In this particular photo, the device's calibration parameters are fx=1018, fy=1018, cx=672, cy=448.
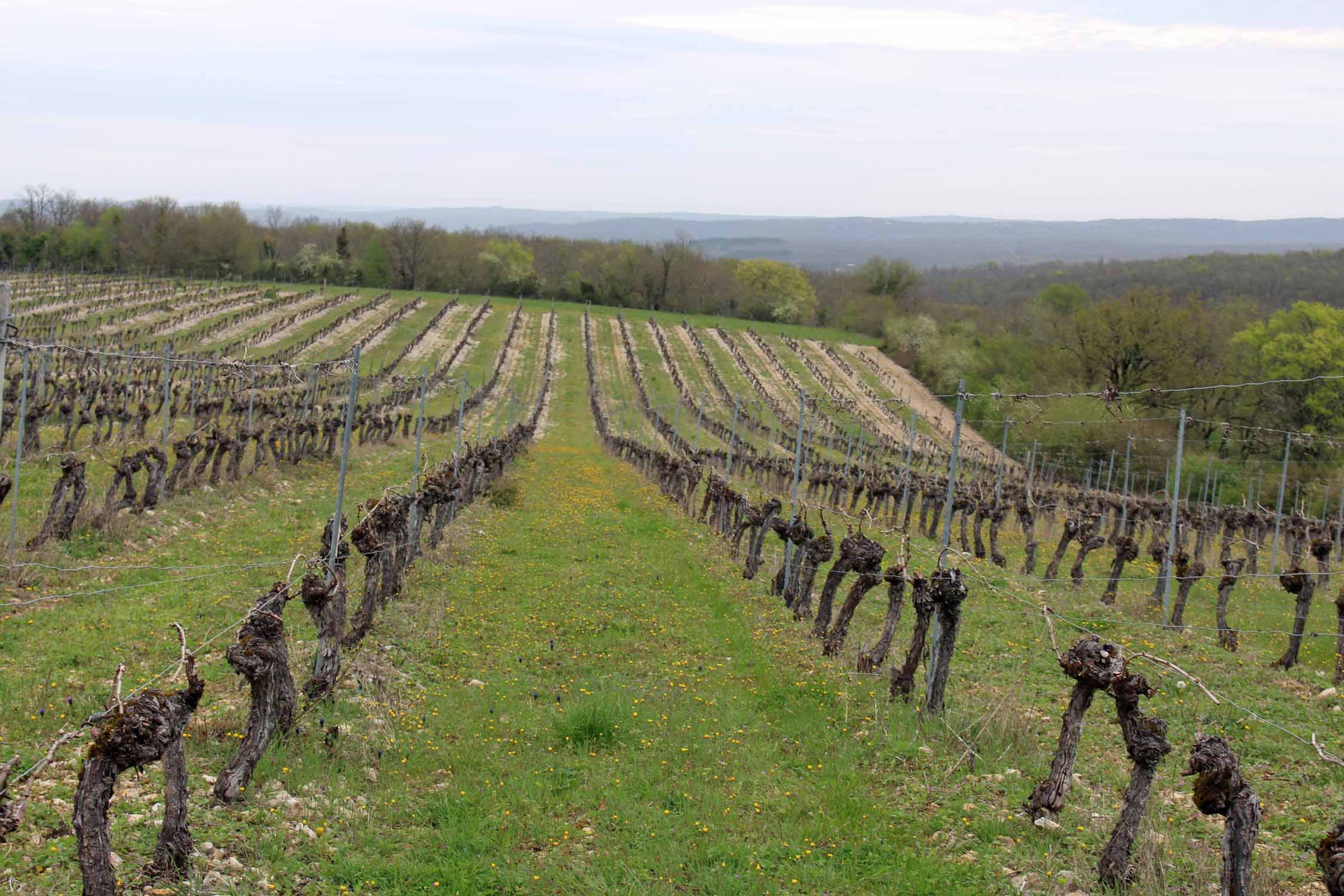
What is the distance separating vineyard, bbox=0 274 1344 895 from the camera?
22.9ft

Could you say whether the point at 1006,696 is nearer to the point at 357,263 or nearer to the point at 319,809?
the point at 319,809

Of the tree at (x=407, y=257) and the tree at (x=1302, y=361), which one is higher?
the tree at (x=407, y=257)

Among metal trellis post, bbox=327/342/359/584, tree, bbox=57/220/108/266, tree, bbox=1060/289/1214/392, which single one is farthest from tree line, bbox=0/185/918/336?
metal trellis post, bbox=327/342/359/584

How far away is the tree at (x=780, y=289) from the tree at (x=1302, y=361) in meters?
49.4

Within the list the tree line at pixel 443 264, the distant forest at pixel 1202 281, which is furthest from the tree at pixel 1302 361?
the tree line at pixel 443 264

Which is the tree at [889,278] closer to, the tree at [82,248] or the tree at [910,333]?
the tree at [910,333]

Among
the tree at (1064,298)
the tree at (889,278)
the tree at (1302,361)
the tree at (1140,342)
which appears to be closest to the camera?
the tree at (1302,361)

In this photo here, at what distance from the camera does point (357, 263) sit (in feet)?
332

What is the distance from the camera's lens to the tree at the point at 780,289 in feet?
345

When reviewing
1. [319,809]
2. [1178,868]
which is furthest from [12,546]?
[1178,868]

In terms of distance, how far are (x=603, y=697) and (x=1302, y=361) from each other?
2151 inches

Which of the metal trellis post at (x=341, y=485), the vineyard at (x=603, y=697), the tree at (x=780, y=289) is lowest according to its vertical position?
the vineyard at (x=603, y=697)

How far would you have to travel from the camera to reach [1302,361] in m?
53.1

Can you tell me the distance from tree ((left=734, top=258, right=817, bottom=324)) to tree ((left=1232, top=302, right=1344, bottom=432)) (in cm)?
4938
